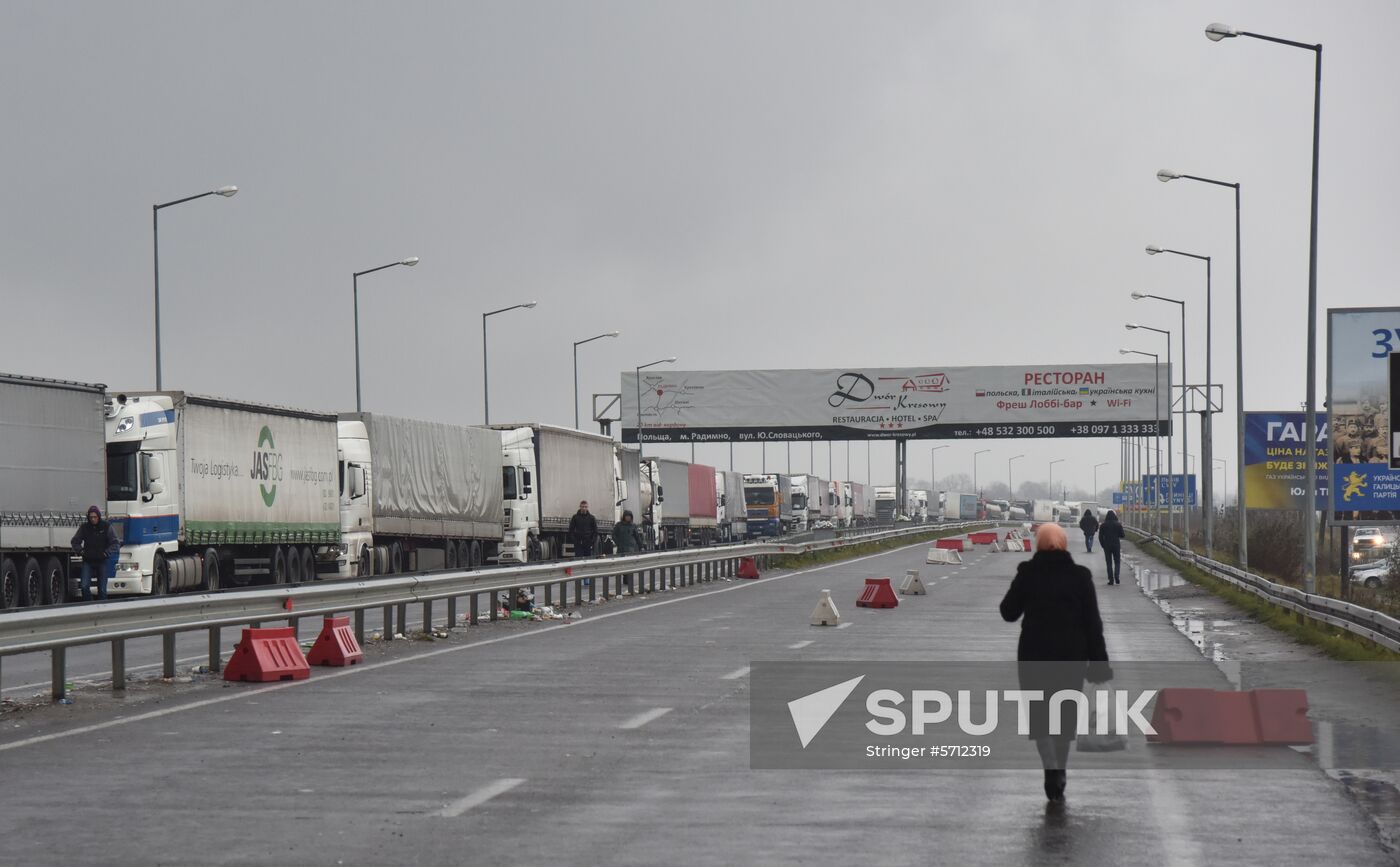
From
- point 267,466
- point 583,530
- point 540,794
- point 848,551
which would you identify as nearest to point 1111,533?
point 583,530

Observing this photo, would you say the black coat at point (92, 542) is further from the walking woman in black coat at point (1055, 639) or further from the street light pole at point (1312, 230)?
the walking woman in black coat at point (1055, 639)

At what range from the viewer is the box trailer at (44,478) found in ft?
96.2

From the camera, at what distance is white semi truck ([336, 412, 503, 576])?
1670 inches

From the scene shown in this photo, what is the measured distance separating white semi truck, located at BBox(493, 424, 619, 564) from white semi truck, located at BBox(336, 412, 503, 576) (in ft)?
3.13

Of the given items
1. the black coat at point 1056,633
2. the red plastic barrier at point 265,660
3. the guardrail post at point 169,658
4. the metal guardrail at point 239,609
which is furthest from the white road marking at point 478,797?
the guardrail post at point 169,658

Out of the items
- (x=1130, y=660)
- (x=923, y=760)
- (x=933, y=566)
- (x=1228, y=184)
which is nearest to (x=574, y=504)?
(x=933, y=566)

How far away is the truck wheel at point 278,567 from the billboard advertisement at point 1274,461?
27.5 metres

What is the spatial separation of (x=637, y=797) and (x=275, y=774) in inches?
90.7

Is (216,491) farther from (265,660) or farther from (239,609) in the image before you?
(265,660)

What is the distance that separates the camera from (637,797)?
10.4 meters

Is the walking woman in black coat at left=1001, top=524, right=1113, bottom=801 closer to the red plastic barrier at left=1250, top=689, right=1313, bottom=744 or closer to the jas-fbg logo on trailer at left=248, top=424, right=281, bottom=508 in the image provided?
the red plastic barrier at left=1250, top=689, right=1313, bottom=744

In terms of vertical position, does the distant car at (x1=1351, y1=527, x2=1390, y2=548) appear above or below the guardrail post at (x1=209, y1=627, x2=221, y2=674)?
below

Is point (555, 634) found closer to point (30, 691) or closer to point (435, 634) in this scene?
point (435, 634)

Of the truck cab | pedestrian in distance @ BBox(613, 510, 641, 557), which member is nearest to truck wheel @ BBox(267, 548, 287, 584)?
the truck cab
